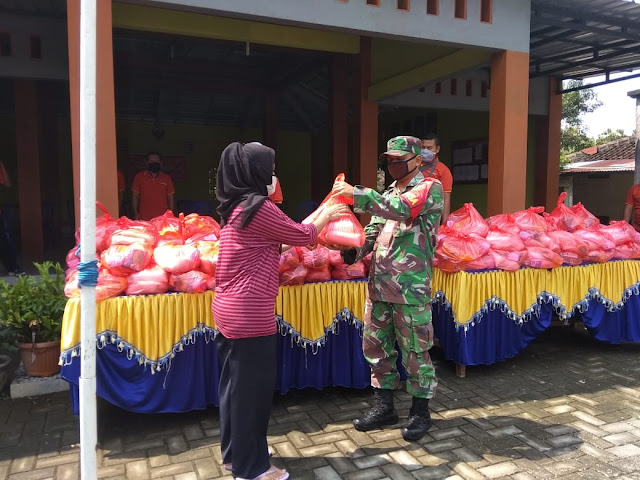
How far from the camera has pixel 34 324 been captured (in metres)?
3.55

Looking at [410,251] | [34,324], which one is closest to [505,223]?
[410,251]

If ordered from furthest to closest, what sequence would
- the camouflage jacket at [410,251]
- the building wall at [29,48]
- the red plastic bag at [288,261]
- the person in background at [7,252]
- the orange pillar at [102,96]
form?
the building wall at [29,48]
the person in background at [7,252]
the orange pillar at [102,96]
the red plastic bag at [288,261]
the camouflage jacket at [410,251]

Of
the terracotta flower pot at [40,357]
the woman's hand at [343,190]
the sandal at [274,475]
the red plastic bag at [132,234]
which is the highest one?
the woman's hand at [343,190]

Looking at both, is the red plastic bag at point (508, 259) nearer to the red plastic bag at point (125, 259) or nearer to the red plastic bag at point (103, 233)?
the red plastic bag at point (125, 259)

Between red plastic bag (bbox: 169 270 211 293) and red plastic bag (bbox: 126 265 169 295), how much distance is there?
2.4 inches

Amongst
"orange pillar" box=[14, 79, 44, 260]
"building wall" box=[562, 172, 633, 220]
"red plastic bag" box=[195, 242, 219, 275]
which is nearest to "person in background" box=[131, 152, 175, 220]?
"red plastic bag" box=[195, 242, 219, 275]

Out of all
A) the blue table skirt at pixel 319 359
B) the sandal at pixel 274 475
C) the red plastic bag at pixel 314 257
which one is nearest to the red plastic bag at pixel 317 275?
the red plastic bag at pixel 314 257

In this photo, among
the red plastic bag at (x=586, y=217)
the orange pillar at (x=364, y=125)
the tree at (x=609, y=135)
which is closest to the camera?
the red plastic bag at (x=586, y=217)

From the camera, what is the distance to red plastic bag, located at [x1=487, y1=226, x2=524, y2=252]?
395cm

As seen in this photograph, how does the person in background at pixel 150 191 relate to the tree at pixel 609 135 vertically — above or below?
below

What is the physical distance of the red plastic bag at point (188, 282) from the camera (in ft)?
Answer: 9.93

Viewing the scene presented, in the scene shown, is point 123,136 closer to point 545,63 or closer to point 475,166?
point 475,166

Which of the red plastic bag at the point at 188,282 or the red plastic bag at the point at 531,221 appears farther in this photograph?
the red plastic bag at the point at 531,221

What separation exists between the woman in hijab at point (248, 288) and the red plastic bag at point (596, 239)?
3.02 meters
